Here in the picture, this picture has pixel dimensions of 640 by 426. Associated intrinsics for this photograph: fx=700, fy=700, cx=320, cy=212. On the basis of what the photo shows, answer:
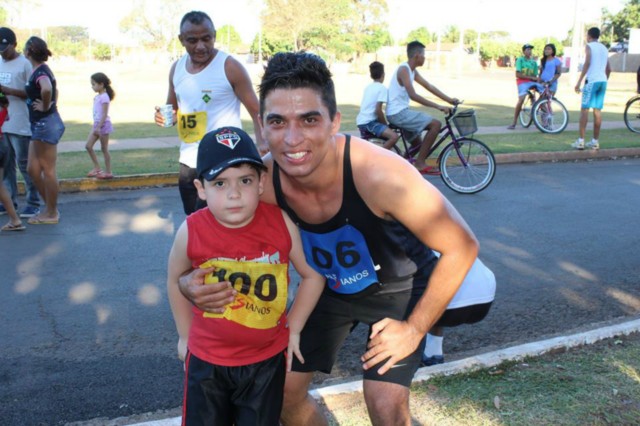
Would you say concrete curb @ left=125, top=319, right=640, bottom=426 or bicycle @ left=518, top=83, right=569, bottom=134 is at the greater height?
bicycle @ left=518, top=83, right=569, bottom=134

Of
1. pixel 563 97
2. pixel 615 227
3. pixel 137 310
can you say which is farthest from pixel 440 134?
pixel 563 97

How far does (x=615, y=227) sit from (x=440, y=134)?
3157 millimetres

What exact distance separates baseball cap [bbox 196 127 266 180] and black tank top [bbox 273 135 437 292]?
12.4 inches

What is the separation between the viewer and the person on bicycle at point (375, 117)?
9.73m

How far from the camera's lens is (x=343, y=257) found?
2916 mm

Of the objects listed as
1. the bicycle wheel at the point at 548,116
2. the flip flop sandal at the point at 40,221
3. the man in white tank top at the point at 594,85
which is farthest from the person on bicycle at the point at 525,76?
the flip flop sandal at the point at 40,221

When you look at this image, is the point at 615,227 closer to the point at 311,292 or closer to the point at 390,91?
the point at 390,91

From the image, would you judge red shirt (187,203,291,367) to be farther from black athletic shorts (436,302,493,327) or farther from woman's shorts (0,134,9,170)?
woman's shorts (0,134,9,170)

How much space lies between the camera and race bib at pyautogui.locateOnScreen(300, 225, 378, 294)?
288cm

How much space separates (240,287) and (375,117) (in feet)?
24.6

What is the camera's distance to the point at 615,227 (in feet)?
25.2

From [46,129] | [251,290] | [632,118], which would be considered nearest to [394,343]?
[251,290]

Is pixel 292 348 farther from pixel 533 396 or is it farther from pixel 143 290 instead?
pixel 143 290

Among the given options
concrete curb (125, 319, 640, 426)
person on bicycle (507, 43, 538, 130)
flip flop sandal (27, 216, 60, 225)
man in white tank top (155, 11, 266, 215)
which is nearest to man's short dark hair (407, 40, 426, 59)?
man in white tank top (155, 11, 266, 215)
